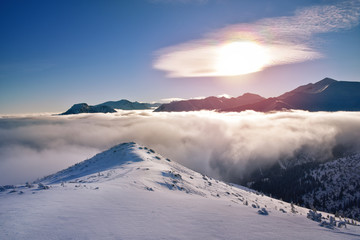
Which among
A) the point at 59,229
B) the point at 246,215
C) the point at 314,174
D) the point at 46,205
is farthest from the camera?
the point at 314,174

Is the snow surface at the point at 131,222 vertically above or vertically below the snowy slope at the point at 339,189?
above

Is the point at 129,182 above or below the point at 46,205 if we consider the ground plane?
below

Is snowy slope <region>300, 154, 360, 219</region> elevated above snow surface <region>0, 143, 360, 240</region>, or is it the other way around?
snow surface <region>0, 143, 360, 240</region>

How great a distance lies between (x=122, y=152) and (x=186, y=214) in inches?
987

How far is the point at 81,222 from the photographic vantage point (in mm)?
6590

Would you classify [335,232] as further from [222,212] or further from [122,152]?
[122,152]

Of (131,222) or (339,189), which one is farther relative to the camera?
(339,189)

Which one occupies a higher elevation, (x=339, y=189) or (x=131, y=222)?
(x=131, y=222)

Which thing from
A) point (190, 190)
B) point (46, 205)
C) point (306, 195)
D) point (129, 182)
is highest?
point (46, 205)

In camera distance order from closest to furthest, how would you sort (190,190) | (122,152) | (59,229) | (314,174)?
(59,229)
(190,190)
(122,152)
(314,174)

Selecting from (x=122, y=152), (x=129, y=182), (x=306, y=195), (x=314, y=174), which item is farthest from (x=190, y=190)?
(x=314, y=174)

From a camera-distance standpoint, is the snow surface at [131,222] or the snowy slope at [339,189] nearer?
the snow surface at [131,222]

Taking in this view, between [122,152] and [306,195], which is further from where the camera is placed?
[306,195]

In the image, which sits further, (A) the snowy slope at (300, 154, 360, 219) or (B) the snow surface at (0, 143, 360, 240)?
(A) the snowy slope at (300, 154, 360, 219)
